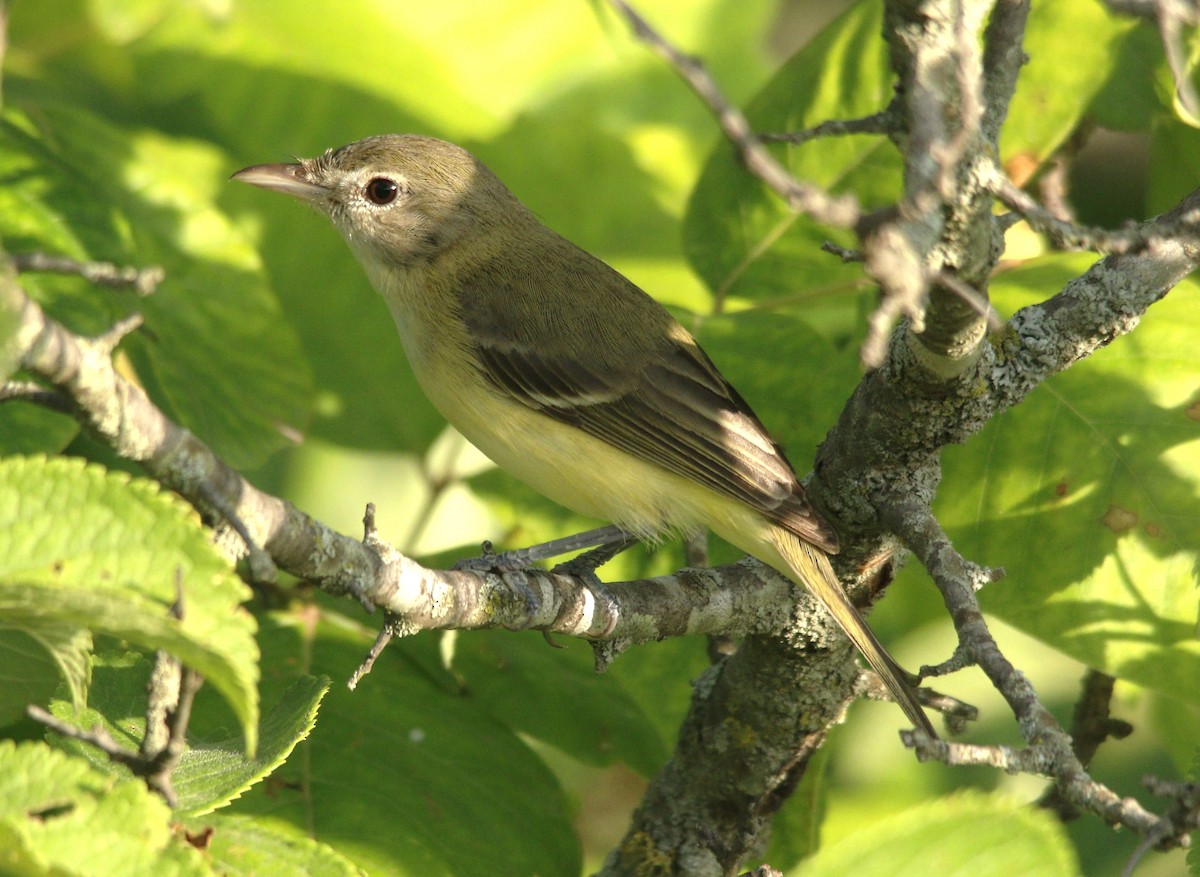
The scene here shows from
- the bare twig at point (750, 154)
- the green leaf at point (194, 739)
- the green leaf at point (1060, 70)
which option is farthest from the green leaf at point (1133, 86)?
the green leaf at point (194, 739)

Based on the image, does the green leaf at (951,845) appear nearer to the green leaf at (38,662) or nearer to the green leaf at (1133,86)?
the green leaf at (38,662)

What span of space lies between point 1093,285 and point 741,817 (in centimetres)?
161

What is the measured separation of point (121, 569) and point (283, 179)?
267 centimetres

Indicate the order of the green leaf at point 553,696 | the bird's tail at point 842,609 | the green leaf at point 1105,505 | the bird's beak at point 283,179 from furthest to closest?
the bird's beak at point 283,179 → the green leaf at point 553,696 → the green leaf at point 1105,505 → the bird's tail at point 842,609

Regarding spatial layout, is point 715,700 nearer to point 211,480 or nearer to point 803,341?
point 803,341

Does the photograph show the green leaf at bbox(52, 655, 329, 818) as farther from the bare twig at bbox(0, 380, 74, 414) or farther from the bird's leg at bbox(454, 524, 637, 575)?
the bird's leg at bbox(454, 524, 637, 575)

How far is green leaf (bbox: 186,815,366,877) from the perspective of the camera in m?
1.99

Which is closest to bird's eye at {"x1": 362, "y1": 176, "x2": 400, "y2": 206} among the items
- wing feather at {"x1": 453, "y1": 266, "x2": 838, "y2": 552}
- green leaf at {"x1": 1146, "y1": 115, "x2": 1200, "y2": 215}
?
wing feather at {"x1": 453, "y1": 266, "x2": 838, "y2": 552}

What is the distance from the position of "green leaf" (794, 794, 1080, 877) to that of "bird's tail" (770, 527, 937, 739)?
522 millimetres

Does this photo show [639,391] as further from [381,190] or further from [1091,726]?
[1091,726]

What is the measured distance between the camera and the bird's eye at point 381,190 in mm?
4156

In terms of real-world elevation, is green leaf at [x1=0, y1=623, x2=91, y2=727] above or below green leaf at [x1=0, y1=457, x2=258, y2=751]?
below

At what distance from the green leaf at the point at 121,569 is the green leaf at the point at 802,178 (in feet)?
7.80

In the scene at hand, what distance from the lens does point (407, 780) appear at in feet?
9.00
